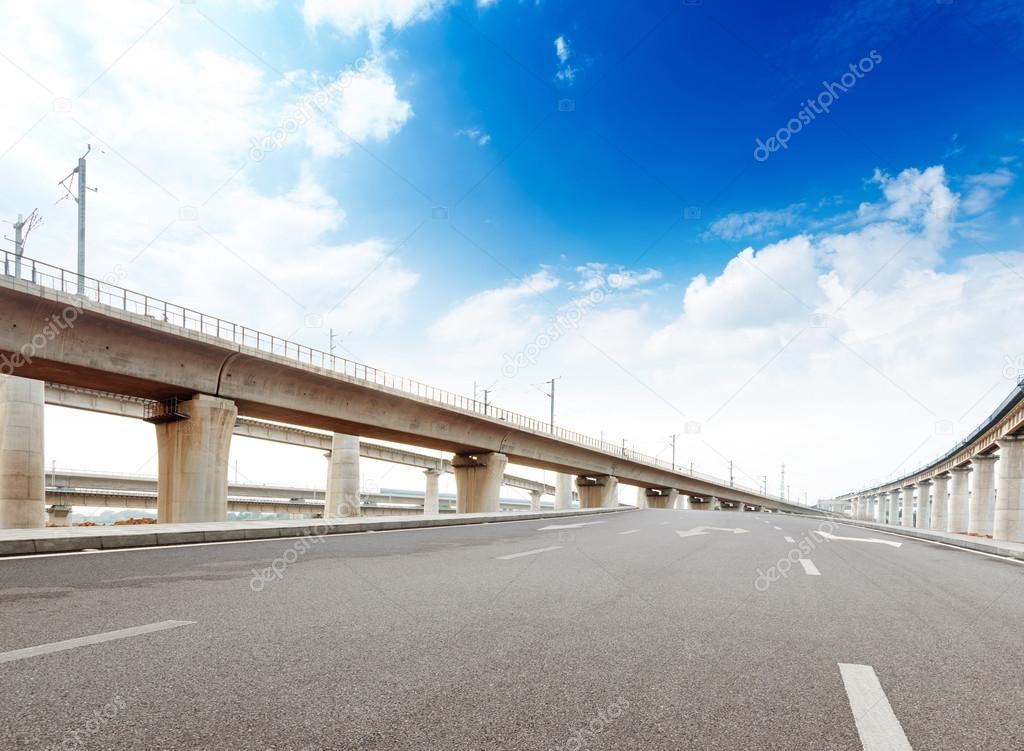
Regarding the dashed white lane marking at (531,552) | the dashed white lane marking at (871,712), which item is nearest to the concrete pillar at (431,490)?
the dashed white lane marking at (531,552)

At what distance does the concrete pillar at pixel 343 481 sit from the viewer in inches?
1652

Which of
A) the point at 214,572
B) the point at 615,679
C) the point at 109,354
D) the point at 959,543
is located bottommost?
the point at 959,543

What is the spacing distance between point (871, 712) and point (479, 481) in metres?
36.8

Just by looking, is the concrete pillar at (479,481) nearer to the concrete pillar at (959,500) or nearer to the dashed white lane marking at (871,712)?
the dashed white lane marking at (871,712)

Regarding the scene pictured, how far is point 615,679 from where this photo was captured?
12.2 feet

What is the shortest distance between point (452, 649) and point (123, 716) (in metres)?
1.96

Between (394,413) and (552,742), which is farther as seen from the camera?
(394,413)

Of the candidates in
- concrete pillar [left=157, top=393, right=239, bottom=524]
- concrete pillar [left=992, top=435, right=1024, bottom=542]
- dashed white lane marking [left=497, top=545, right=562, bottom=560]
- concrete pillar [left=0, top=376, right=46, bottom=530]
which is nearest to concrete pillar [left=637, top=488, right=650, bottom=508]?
concrete pillar [left=992, top=435, right=1024, bottom=542]

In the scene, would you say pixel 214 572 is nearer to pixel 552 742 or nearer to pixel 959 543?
pixel 552 742

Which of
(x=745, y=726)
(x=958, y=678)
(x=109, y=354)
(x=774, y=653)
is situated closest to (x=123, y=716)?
(x=745, y=726)

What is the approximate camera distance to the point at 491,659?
13.3 ft

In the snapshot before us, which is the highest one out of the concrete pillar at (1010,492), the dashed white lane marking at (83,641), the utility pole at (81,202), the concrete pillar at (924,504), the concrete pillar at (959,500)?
the utility pole at (81,202)

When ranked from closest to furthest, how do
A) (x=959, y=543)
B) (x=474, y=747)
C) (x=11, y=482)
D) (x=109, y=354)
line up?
(x=474, y=747) < (x=959, y=543) < (x=109, y=354) < (x=11, y=482)

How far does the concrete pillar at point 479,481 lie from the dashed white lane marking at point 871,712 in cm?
3562
